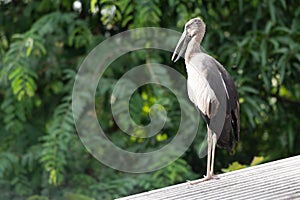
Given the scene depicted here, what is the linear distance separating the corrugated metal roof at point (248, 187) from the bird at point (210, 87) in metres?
0.13

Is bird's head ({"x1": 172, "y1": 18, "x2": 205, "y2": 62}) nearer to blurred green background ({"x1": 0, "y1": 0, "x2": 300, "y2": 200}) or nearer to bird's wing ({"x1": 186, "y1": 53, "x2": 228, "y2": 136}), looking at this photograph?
bird's wing ({"x1": 186, "y1": 53, "x2": 228, "y2": 136})

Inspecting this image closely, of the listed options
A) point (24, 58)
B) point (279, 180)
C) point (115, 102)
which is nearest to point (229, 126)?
point (279, 180)

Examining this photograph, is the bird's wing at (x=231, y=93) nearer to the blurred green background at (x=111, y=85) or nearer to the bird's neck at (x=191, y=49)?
the bird's neck at (x=191, y=49)

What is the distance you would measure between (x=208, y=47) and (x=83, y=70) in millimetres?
677

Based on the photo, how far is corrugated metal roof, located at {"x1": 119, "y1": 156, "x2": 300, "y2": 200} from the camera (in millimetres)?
1711

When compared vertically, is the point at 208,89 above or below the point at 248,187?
above

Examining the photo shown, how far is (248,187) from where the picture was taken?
182 centimetres

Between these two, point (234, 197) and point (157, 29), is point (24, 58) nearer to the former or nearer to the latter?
point (157, 29)

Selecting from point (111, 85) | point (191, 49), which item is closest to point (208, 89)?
point (191, 49)

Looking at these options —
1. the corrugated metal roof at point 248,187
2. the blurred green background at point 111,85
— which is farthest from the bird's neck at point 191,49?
the blurred green background at point 111,85

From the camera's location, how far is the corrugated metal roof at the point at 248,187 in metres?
1.71

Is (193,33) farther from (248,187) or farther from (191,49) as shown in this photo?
(248,187)

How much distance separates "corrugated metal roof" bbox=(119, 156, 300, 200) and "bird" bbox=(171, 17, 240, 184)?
130mm

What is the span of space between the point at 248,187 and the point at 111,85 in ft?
6.05
